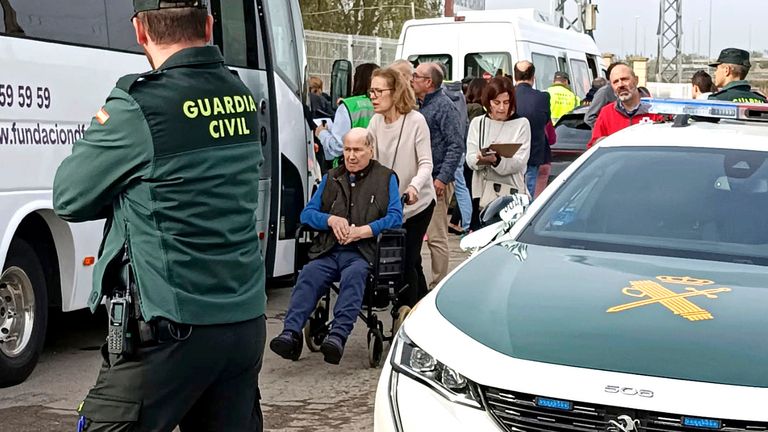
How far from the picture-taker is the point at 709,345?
13.1 feet

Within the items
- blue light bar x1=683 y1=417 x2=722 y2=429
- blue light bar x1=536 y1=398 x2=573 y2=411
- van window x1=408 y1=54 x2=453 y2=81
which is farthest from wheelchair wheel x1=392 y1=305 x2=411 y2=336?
van window x1=408 y1=54 x2=453 y2=81

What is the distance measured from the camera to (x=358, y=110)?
934 cm

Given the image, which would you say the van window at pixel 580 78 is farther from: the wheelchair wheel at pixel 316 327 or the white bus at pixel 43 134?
the white bus at pixel 43 134

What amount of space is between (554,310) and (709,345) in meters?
0.56

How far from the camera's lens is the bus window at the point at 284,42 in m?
9.28

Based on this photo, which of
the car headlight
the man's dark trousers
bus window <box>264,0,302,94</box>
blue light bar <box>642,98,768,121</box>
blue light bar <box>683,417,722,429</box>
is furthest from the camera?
bus window <box>264,0,302,94</box>

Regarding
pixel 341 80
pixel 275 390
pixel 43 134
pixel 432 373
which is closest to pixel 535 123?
pixel 341 80

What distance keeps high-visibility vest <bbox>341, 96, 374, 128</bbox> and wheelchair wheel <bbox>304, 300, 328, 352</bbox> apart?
215cm

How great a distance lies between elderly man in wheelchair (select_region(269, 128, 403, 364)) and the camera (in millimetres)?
6992

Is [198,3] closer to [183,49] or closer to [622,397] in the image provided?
[183,49]

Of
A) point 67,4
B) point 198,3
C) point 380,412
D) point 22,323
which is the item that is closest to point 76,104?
point 67,4

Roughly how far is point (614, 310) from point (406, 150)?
393cm

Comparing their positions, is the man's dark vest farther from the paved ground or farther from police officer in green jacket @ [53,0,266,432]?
police officer in green jacket @ [53,0,266,432]

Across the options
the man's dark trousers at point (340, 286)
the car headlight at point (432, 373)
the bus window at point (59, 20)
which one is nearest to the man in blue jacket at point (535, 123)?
the man's dark trousers at point (340, 286)
